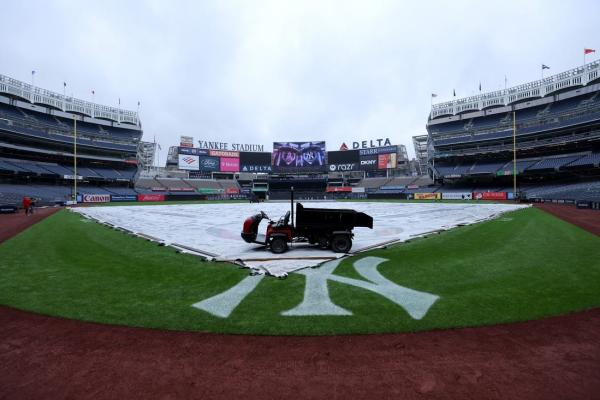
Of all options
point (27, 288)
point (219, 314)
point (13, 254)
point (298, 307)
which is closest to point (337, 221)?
point (298, 307)

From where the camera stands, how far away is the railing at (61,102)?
5638 cm

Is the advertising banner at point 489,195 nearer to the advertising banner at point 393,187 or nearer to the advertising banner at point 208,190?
the advertising banner at point 393,187

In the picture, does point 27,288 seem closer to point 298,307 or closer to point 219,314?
point 219,314

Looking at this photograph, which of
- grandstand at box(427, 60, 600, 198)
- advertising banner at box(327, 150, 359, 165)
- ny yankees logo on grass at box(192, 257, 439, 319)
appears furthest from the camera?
advertising banner at box(327, 150, 359, 165)

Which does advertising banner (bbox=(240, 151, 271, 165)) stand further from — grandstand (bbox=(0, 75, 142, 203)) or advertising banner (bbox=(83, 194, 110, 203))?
advertising banner (bbox=(83, 194, 110, 203))

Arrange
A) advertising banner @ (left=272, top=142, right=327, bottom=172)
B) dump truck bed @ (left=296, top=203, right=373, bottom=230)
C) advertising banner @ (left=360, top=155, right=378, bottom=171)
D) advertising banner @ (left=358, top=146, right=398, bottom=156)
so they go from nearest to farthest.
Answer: dump truck bed @ (left=296, top=203, right=373, bottom=230)
advertising banner @ (left=358, top=146, right=398, bottom=156)
advertising banner @ (left=360, top=155, right=378, bottom=171)
advertising banner @ (left=272, top=142, right=327, bottom=172)

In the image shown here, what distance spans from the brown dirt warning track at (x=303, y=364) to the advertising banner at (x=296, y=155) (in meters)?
80.2

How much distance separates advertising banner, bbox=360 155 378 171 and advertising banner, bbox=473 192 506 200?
29954mm

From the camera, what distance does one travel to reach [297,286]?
257 inches

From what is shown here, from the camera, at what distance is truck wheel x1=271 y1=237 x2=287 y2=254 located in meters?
9.89

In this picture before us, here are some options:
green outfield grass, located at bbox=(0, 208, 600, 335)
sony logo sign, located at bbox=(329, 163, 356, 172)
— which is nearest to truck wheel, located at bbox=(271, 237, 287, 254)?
green outfield grass, located at bbox=(0, 208, 600, 335)

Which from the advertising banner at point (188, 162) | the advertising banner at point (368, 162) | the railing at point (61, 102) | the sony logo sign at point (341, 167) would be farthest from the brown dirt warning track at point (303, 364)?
the advertising banner at point (188, 162)

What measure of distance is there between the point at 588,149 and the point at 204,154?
8820cm

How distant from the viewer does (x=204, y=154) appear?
82.1 m
